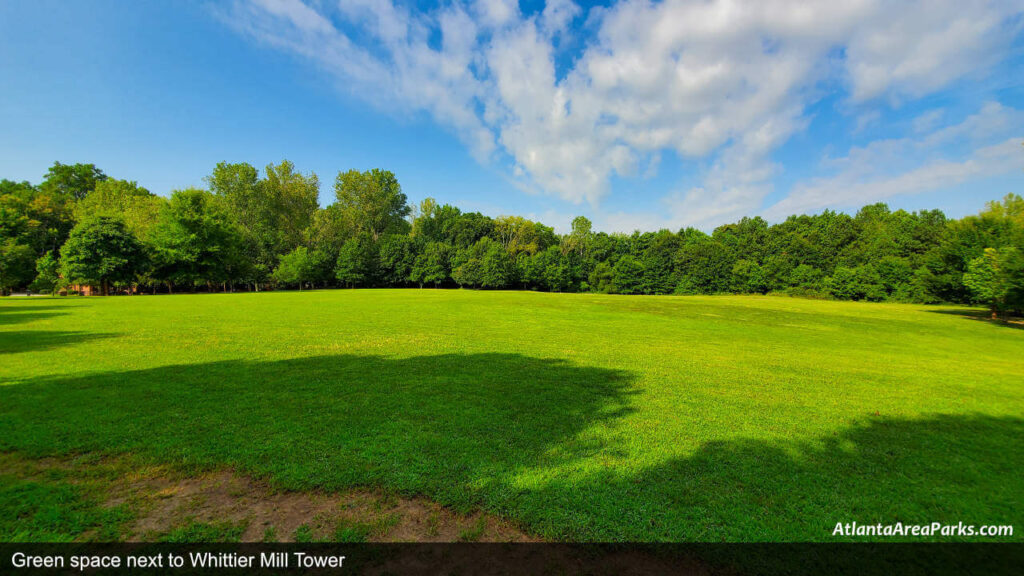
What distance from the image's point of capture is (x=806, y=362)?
11.3 metres

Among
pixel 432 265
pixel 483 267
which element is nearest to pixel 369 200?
pixel 432 265

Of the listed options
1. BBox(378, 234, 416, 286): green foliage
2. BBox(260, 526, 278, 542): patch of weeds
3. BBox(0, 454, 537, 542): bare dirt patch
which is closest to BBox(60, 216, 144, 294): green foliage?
BBox(378, 234, 416, 286): green foliage

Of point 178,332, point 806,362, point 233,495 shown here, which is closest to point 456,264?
point 178,332

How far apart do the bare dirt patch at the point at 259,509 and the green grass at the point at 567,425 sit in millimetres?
194

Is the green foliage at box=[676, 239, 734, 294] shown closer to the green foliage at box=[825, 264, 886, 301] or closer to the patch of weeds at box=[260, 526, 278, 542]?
the green foliage at box=[825, 264, 886, 301]

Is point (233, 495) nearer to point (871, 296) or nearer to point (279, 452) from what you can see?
point (279, 452)

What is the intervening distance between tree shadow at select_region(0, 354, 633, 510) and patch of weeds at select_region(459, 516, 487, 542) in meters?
0.24

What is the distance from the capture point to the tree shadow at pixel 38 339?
419 inches

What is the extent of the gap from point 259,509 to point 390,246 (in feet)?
234

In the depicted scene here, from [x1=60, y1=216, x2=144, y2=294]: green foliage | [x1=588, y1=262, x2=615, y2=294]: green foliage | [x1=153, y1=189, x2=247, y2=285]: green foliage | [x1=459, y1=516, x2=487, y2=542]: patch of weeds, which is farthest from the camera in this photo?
[x1=588, y1=262, x2=615, y2=294]: green foliage

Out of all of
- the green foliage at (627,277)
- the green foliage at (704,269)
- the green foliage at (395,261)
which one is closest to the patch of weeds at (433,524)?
the green foliage at (395,261)

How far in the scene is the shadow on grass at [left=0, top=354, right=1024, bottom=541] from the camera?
12.2 ft

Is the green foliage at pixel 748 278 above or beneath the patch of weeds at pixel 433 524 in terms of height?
above
